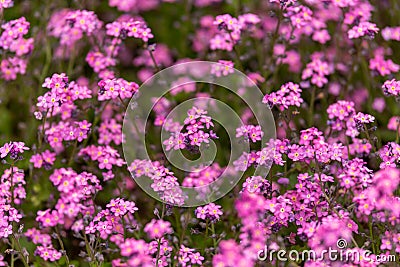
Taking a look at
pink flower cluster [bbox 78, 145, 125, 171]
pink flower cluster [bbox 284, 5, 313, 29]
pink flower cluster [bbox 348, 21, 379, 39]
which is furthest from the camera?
pink flower cluster [bbox 284, 5, 313, 29]

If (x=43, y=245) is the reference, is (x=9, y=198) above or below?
above

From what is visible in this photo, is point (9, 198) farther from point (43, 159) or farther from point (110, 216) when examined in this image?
point (110, 216)

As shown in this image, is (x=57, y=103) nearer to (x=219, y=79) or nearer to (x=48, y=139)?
(x=48, y=139)

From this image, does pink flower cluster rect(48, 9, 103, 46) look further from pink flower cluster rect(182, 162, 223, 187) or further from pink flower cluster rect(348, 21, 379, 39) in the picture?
pink flower cluster rect(348, 21, 379, 39)

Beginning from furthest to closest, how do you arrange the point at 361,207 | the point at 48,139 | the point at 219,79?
the point at 219,79
the point at 48,139
the point at 361,207

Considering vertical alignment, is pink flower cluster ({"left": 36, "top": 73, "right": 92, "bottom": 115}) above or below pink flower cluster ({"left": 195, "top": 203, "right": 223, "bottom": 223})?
above

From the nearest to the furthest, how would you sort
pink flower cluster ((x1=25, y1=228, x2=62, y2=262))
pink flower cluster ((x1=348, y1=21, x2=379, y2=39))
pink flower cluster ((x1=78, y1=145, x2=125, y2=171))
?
pink flower cluster ((x1=25, y1=228, x2=62, y2=262)) < pink flower cluster ((x1=78, y1=145, x2=125, y2=171)) < pink flower cluster ((x1=348, y1=21, x2=379, y2=39))

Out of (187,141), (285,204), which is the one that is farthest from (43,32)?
(285,204)

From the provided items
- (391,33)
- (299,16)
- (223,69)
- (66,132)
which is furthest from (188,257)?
(391,33)

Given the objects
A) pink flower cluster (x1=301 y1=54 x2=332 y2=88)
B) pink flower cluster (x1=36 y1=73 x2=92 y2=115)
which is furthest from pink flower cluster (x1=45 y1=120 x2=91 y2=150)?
pink flower cluster (x1=301 y1=54 x2=332 y2=88)

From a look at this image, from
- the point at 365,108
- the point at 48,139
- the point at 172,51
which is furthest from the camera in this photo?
the point at 172,51

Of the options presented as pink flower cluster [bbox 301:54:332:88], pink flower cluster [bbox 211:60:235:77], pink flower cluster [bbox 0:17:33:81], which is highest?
pink flower cluster [bbox 211:60:235:77]
